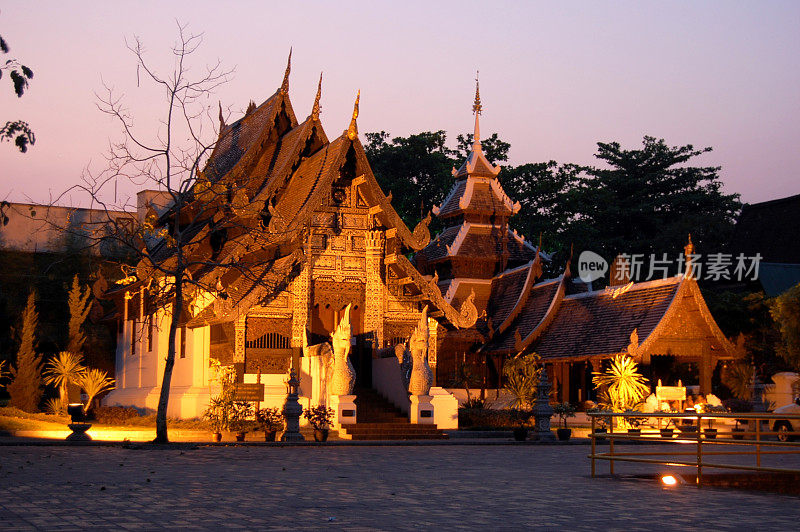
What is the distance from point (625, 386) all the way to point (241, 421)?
12442 millimetres

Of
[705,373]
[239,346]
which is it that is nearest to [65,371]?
[239,346]

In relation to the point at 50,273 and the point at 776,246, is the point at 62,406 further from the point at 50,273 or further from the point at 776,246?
the point at 776,246

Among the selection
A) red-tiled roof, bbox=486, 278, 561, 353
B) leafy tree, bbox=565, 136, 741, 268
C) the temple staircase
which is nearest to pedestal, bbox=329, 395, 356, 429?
the temple staircase

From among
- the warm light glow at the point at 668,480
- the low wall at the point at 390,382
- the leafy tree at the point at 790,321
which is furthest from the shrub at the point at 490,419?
the warm light glow at the point at 668,480

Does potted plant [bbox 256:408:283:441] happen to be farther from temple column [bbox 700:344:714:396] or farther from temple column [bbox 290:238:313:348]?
temple column [bbox 700:344:714:396]

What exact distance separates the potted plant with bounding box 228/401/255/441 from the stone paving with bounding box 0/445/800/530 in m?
5.43

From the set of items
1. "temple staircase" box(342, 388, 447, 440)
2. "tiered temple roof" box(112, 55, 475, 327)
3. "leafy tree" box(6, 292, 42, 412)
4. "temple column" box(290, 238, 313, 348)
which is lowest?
"temple staircase" box(342, 388, 447, 440)

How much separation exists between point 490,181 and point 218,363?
60.3 feet

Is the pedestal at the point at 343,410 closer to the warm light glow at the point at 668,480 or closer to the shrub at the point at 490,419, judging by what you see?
the shrub at the point at 490,419

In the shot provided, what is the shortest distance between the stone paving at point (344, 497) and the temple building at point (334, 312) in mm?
8918

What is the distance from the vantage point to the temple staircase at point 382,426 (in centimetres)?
2509

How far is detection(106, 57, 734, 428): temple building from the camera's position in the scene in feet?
87.3

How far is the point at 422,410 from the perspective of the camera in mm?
26562

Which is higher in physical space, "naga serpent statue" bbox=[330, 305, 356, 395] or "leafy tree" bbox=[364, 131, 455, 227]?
"leafy tree" bbox=[364, 131, 455, 227]
